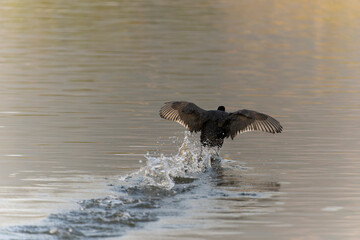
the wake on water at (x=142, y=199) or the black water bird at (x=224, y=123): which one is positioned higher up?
the black water bird at (x=224, y=123)

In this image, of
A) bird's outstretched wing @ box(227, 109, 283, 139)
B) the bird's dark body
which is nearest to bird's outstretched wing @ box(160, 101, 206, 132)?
the bird's dark body

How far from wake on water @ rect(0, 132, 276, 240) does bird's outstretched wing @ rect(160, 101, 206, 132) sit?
0.36 meters

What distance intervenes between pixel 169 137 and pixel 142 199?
5.02 m

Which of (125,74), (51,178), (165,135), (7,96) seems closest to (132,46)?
(125,74)

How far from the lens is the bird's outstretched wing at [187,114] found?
1448cm

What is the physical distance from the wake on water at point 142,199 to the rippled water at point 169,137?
0.03m

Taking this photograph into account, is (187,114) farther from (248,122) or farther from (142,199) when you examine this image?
(142,199)

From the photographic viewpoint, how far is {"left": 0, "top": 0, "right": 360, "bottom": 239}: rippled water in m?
10.1

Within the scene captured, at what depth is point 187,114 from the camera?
575 inches

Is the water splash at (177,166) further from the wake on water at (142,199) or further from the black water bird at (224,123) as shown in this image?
the black water bird at (224,123)

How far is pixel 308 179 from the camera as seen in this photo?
12562mm

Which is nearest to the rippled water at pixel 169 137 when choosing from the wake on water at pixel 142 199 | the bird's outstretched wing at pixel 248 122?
the wake on water at pixel 142 199

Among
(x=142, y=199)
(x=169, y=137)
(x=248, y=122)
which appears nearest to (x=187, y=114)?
(x=248, y=122)

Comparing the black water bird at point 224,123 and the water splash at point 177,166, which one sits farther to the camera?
the black water bird at point 224,123
